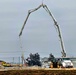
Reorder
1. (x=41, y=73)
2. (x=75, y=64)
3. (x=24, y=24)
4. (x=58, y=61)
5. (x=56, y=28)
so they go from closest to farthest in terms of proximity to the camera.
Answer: (x=41, y=73) → (x=58, y=61) → (x=75, y=64) → (x=56, y=28) → (x=24, y=24)

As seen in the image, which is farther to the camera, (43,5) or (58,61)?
(43,5)

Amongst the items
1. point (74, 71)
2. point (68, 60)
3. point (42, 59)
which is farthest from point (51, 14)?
point (74, 71)

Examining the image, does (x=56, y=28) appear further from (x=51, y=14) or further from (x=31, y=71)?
(x=31, y=71)

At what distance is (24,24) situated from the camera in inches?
2879

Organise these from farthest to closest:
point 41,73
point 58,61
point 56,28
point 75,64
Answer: point 56,28 < point 75,64 < point 58,61 < point 41,73

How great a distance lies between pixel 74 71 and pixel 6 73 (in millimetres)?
8456

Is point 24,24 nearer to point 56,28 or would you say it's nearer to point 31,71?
point 56,28

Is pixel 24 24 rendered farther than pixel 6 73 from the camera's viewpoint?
Yes

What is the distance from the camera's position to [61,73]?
40.0 metres

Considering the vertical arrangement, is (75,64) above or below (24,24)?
below

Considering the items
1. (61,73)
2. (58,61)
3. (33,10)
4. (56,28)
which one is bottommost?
(61,73)

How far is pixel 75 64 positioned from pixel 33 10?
724 inches

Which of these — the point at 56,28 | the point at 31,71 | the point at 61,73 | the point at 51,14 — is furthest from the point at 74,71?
the point at 51,14

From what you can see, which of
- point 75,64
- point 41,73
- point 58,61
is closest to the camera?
point 41,73
